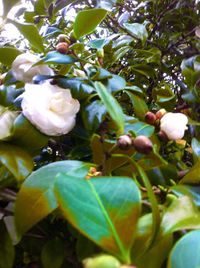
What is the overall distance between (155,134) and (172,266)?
0.36 meters

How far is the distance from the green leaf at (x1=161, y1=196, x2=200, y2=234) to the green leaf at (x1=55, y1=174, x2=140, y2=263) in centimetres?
7

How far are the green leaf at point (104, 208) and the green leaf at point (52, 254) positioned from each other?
23cm

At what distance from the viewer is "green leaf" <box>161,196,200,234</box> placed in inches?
15.1

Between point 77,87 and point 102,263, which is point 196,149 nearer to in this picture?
point 77,87

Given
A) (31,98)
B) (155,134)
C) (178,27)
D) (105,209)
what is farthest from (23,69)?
(178,27)

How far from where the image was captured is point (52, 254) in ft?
1.81

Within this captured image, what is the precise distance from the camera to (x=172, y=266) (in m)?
0.33

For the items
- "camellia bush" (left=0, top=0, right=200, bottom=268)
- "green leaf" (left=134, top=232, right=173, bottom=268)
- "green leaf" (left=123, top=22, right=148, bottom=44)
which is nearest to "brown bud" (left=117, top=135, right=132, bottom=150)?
"camellia bush" (left=0, top=0, right=200, bottom=268)

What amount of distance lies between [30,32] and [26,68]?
0.07 m

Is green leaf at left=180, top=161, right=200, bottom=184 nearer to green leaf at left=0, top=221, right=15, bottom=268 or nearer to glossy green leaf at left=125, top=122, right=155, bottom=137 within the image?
glossy green leaf at left=125, top=122, right=155, bottom=137

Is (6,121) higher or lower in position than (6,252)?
higher

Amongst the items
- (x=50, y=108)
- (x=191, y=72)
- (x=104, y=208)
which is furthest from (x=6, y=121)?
(x=191, y=72)

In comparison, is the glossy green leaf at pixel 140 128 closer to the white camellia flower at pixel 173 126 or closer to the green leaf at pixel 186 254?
the white camellia flower at pixel 173 126

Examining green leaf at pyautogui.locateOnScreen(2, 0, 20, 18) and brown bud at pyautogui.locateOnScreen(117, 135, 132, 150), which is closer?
brown bud at pyautogui.locateOnScreen(117, 135, 132, 150)
